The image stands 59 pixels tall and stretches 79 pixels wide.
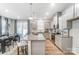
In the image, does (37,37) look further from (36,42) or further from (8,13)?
(8,13)

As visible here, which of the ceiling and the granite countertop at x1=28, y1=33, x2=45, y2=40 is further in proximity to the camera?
the granite countertop at x1=28, y1=33, x2=45, y2=40

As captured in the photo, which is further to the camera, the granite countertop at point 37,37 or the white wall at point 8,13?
the granite countertop at point 37,37

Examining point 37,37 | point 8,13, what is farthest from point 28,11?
point 37,37

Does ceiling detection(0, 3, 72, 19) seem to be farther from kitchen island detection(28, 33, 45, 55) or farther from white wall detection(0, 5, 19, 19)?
kitchen island detection(28, 33, 45, 55)

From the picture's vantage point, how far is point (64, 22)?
3686 mm

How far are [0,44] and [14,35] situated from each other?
0.47 m

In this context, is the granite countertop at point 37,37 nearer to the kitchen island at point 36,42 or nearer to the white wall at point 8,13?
the kitchen island at point 36,42

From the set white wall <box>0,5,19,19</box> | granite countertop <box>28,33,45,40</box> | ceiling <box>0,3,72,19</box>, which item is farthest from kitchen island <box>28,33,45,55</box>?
white wall <box>0,5,19,19</box>

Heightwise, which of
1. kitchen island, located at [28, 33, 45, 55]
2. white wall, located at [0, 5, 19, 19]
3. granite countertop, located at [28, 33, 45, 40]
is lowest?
kitchen island, located at [28, 33, 45, 55]

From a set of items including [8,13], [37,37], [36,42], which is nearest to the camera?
[8,13]

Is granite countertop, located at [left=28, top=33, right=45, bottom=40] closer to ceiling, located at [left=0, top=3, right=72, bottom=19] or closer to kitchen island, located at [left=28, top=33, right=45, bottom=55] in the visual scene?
kitchen island, located at [left=28, top=33, right=45, bottom=55]

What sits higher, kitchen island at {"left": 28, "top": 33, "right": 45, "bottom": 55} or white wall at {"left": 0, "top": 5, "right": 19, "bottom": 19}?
white wall at {"left": 0, "top": 5, "right": 19, "bottom": 19}

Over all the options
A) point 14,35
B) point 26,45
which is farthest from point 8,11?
point 26,45

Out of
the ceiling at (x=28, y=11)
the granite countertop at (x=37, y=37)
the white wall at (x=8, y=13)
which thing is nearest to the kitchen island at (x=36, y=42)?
the granite countertop at (x=37, y=37)
